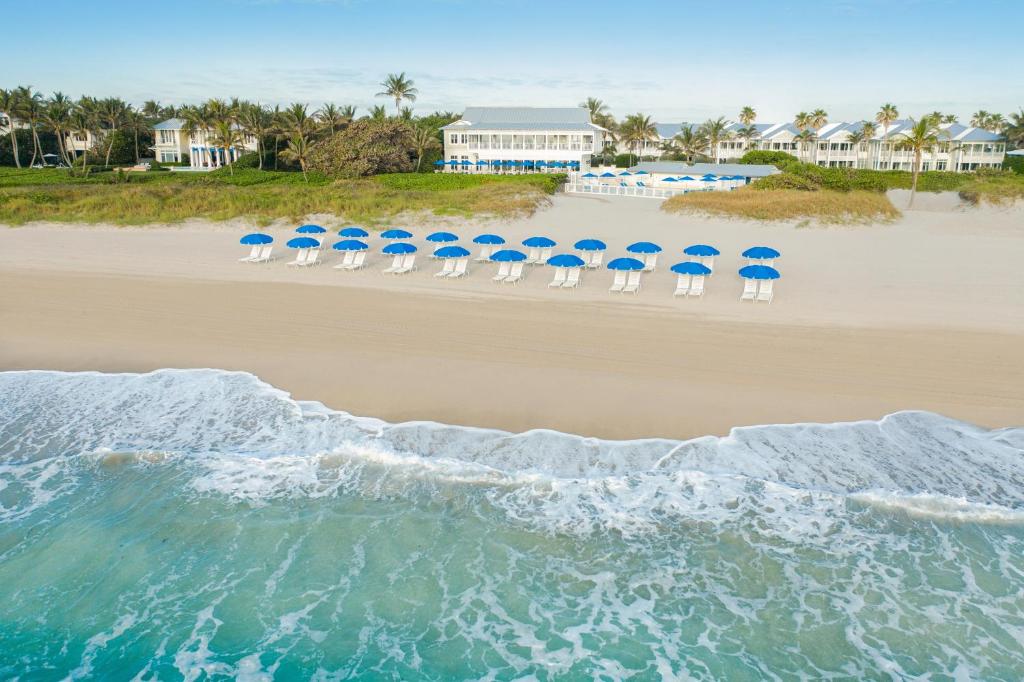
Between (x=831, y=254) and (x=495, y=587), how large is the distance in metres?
20.1

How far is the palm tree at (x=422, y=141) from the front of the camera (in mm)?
57750

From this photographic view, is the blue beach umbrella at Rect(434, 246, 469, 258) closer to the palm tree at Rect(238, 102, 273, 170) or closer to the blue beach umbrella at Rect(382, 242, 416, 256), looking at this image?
the blue beach umbrella at Rect(382, 242, 416, 256)

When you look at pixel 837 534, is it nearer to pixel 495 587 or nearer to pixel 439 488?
pixel 495 587

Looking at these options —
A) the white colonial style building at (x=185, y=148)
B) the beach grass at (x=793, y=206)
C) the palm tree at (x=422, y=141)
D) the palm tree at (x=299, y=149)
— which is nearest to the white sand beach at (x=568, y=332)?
the beach grass at (x=793, y=206)

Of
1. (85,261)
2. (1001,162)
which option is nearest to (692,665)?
(85,261)

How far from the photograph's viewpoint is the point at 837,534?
863 centimetres

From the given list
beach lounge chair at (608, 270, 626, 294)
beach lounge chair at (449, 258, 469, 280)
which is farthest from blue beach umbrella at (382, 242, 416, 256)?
beach lounge chair at (608, 270, 626, 294)

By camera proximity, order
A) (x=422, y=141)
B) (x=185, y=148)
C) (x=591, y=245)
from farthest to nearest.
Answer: (x=185, y=148)
(x=422, y=141)
(x=591, y=245)

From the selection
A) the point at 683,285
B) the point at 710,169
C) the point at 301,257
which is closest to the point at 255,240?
the point at 301,257

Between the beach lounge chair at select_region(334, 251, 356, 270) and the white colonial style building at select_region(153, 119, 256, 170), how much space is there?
161 ft

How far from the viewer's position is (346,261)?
23.0m

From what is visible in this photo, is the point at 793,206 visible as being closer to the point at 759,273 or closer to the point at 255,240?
the point at 759,273

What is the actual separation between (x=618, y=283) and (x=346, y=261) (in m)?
9.13

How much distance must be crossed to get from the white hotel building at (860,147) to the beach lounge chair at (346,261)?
57339 millimetres
